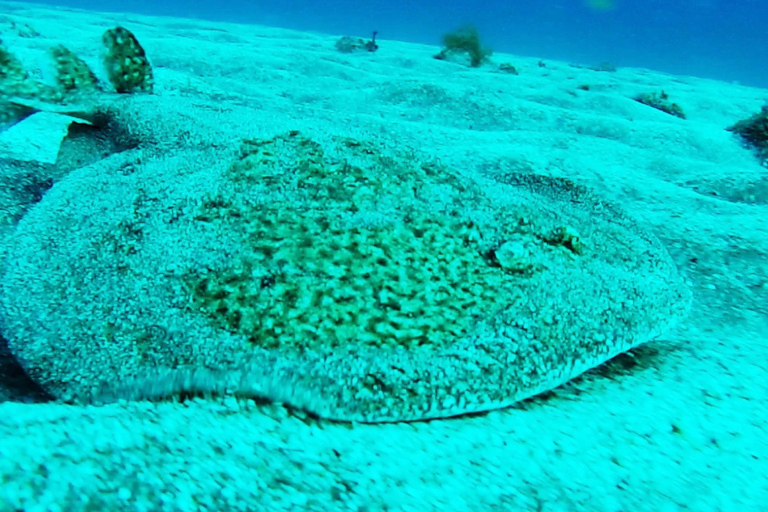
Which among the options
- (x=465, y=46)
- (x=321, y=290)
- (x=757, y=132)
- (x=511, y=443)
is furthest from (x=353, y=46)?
(x=511, y=443)

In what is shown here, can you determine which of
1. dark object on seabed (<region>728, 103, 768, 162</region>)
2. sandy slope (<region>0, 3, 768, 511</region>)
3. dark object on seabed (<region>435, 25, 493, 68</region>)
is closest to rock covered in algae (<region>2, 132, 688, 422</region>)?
sandy slope (<region>0, 3, 768, 511</region>)

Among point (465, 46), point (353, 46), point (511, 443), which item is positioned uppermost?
point (465, 46)

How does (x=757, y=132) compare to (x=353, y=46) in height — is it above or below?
below

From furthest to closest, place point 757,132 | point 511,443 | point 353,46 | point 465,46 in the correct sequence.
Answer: point 465,46 < point 353,46 < point 757,132 < point 511,443

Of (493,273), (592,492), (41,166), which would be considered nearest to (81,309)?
(493,273)

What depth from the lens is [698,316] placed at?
263 cm

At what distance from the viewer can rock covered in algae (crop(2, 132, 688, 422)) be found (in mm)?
1579

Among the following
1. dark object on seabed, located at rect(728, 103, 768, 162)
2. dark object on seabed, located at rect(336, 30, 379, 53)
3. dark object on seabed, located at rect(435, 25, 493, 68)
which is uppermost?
dark object on seabed, located at rect(435, 25, 493, 68)

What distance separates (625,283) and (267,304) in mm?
1529

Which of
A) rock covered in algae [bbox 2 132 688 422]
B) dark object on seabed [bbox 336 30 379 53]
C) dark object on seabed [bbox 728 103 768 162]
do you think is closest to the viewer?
rock covered in algae [bbox 2 132 688 422]

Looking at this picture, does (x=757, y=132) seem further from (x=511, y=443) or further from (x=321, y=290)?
(x=321, y=290)

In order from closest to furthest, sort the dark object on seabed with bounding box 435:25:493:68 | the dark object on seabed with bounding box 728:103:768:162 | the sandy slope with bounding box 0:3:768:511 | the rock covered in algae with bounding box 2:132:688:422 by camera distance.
A: the sandy slope with bounding box 0:3:768:511, the rock covered in algae with bounding box 2:132:688:422, the dark object on seabed with bounding box 728:103:768:162, the dark object on seabed with bounding box 435:25:493:68

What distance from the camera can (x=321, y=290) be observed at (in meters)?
1.69

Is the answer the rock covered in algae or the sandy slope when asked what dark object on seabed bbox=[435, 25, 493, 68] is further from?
the rock covered in algae
